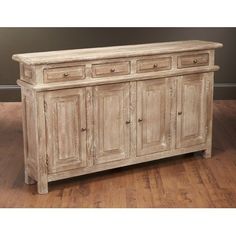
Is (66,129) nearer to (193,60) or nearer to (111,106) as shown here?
(111,106)

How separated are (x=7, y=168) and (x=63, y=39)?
9.23ft

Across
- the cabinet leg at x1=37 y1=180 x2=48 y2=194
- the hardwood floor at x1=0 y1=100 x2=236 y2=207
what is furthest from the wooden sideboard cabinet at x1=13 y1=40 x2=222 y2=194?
the hardwood floor at x1=0 y1=100 x2=236 y2=207

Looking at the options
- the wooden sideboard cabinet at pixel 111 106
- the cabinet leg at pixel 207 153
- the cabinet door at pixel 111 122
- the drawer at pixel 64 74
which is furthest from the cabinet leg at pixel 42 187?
the cabinet leg at pixel 207 153

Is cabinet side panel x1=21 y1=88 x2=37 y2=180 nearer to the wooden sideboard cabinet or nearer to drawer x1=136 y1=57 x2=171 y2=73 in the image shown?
the wooden sideboard cabinet

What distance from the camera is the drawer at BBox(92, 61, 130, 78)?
4168 millimetres

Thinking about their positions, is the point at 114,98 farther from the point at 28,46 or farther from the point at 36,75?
the point at 28,46

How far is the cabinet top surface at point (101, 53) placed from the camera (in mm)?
3938

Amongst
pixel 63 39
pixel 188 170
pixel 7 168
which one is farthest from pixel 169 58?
pixel 63 39

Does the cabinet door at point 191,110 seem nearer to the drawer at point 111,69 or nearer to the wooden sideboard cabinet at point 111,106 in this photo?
the wooden sideboard cabinet at point 111,106

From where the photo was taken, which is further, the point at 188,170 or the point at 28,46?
the point at 28,46

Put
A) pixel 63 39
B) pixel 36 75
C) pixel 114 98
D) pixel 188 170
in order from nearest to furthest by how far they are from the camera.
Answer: pixel 36 75 → pixel 114 98 → pixel 188 170 → pixel 63 39

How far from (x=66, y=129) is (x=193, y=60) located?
4.02ft

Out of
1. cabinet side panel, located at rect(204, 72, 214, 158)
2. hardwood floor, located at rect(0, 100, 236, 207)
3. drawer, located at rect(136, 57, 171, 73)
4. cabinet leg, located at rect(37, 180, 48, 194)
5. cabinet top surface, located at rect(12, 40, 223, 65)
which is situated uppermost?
cabinet top surface, located at rect(12, 40, 223, 65)
